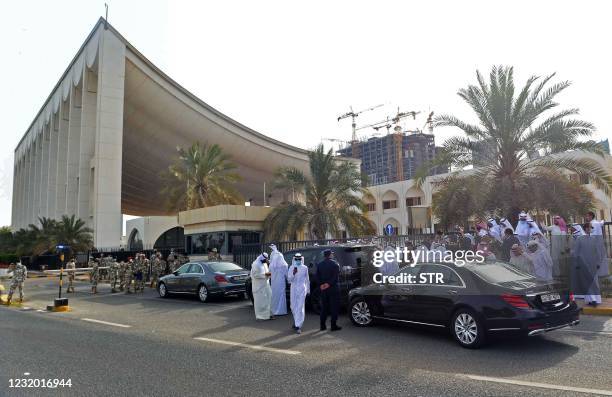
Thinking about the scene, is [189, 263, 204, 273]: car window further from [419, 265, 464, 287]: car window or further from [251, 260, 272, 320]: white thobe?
[419, 265, 464, 287]: car window

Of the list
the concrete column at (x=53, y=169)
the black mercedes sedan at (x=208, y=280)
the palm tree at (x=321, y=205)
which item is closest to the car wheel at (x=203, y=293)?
the black mercedes sedan at (x=208, y=280)

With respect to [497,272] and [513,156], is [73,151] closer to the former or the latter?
[513,156]

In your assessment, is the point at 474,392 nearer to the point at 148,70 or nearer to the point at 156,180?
the point at 148,70

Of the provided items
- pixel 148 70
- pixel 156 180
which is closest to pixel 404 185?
pixel 148 70

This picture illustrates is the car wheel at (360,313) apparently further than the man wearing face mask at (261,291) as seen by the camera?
No

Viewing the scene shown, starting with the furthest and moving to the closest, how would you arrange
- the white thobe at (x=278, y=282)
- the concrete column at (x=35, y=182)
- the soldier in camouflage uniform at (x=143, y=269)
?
1. the concrete column at (x=35, y=182)
2. the soldier in camouflage uniform at (x=143, y=269)
3. the white thobe at (x=278, y=282)

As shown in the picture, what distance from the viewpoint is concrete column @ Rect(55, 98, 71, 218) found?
53938 mm

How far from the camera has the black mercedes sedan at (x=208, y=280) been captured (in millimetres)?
15016

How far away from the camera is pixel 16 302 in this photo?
1759 cm

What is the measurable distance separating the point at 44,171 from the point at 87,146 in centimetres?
2512

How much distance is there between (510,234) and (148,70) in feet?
132

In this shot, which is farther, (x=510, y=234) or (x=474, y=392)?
(x=510, y=234)

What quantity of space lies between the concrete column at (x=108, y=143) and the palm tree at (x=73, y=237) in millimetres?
1279
